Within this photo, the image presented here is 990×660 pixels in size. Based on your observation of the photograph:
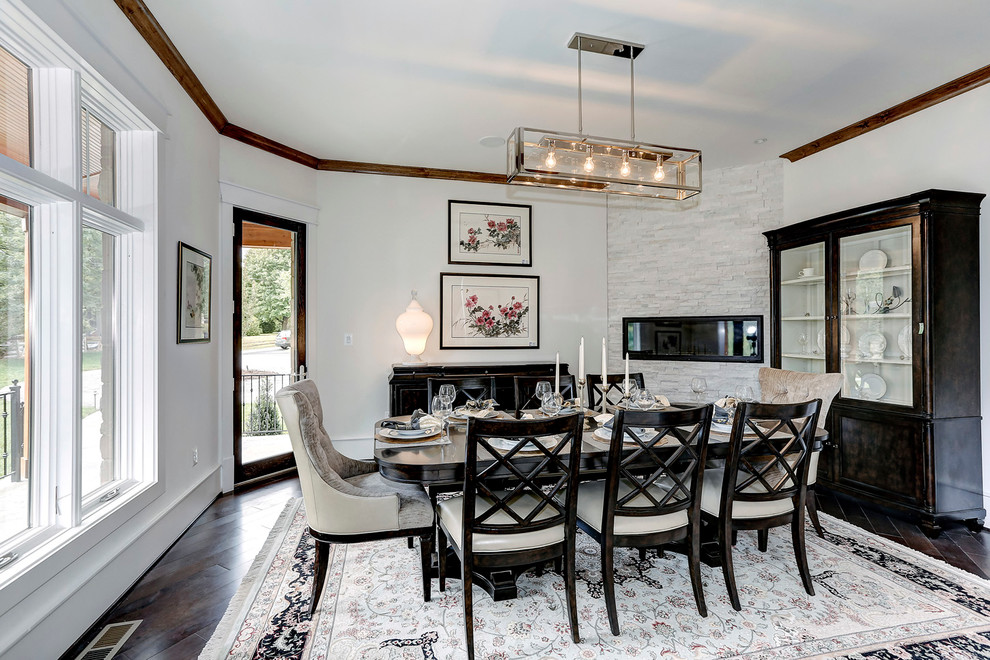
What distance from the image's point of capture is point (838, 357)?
3.65m

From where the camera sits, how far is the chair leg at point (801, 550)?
2281mm

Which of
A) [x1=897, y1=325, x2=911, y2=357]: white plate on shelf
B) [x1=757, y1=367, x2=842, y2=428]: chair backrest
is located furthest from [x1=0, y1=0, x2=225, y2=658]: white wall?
[x1=897, y1=325, x2=911, y2=357]: white plate on shelf

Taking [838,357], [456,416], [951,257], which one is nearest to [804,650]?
[456,416]

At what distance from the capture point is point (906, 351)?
3305 millimetres

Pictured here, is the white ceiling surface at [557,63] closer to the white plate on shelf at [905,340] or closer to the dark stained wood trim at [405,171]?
the dark stained wood trim at [405,171]

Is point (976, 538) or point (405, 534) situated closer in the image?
point (405, 534)

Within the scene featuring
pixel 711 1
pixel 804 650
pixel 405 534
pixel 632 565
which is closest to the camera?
pixel 804 650

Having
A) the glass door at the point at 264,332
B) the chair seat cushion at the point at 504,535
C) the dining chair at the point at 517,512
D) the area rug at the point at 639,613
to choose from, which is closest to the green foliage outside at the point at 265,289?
the glass door at the point at 264,332

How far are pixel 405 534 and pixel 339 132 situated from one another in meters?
3.16

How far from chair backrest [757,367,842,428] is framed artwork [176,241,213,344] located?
12.4 feet

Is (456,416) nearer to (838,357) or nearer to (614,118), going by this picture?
(614,118)

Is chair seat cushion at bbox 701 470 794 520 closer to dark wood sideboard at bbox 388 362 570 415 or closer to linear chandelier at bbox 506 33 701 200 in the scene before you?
linear chandelier at bbox 506 33 701 200

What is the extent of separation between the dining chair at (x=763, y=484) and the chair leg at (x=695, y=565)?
0.46 feet

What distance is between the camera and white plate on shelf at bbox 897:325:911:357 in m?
3.27
